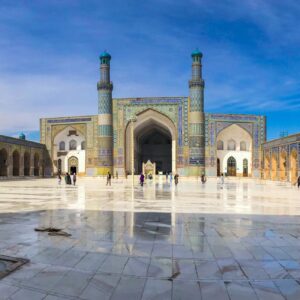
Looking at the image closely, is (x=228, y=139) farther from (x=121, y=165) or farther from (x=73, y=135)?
(x=73, y=135)

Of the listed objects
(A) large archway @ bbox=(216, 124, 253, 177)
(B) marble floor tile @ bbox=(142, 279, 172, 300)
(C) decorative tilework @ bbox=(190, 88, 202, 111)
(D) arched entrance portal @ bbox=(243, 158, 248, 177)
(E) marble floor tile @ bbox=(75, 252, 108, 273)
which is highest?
(C) decorative tilework @ bbox=(190, 88, 202, 111)

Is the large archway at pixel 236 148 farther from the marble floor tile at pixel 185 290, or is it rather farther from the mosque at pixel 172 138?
the marble floor tile at pixel 185 290

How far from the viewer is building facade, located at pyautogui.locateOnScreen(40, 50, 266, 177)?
106 ft

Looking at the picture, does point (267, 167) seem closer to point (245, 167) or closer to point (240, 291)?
point (245, 167)

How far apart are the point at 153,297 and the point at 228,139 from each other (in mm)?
33603

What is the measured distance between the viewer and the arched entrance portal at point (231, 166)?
116 ft

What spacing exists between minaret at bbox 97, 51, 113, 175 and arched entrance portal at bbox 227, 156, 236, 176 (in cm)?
1274

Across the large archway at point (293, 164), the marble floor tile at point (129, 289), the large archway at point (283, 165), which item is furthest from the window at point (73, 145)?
the marble floor tile at point (129, 289)

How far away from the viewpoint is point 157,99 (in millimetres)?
33500

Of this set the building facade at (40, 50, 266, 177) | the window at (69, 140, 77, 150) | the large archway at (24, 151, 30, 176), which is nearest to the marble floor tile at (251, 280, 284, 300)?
the building facade at (40, 50, 266, 177)

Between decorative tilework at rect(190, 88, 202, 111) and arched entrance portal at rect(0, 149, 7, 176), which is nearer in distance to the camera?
arched entrance portal at rect(0, 149, 7, 176)

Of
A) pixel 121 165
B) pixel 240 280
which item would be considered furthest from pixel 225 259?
pixel 121 165

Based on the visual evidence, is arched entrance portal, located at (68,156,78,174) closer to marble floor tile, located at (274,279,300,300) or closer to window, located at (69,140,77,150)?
window, located at (69,140,77,150)

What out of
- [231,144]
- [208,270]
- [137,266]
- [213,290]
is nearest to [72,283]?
[137,266]
